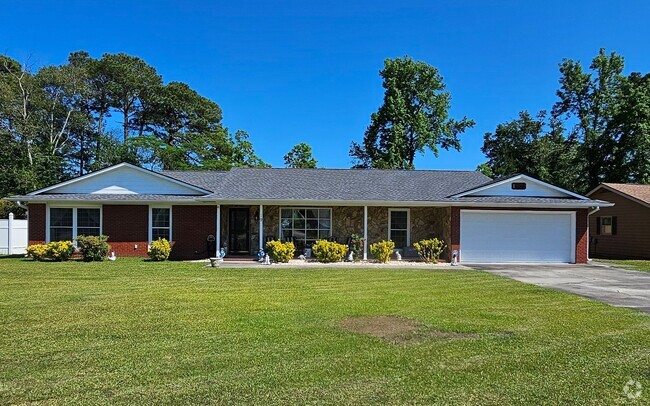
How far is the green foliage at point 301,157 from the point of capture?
140 feet

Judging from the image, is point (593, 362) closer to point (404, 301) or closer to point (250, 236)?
point (404, 301)

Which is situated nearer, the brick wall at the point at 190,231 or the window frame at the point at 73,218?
the window frame at the point at 73,218

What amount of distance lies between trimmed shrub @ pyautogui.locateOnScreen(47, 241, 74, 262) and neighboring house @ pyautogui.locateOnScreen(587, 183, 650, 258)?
85.8ft

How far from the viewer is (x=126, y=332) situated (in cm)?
629

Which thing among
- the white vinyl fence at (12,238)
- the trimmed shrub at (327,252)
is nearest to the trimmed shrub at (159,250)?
the trimmed shrub at (327,252)

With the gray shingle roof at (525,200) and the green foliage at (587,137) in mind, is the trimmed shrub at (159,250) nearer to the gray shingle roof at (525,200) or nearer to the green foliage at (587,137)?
the gray shingle roof at (525,200)

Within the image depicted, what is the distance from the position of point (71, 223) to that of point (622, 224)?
89.7ft

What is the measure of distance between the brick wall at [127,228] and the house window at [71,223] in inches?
18.8

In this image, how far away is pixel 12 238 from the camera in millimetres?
→ 21125

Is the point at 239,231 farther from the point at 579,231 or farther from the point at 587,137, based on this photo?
the point at 587,137

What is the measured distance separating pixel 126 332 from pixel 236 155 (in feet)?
122

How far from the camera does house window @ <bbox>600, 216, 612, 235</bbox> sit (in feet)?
80.7

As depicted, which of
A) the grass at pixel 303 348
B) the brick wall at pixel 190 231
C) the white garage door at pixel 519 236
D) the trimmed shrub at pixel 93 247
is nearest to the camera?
the grass at pixel 303 348

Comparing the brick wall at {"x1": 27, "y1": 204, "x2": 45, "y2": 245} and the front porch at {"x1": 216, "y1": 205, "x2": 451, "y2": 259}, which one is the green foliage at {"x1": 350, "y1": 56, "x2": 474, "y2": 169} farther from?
the brick wall at {"x1": 27, "y1": 204, "x2": 45, "y2": 245}
